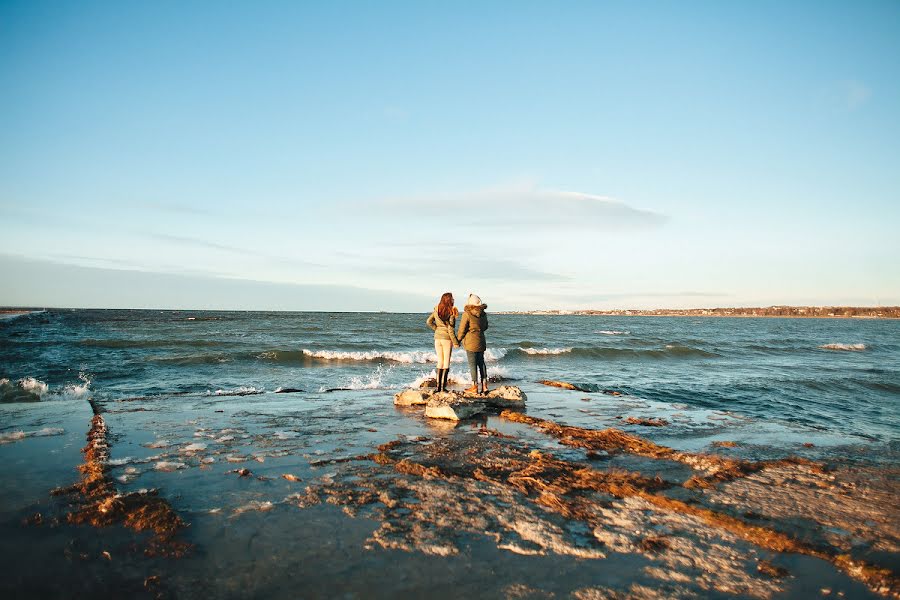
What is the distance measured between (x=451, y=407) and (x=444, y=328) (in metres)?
1.93

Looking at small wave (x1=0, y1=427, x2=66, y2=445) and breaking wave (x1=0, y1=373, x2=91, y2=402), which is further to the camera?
breaking wave (x1=0, y1=373, x2=91, y2=402)

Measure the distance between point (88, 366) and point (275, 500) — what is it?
19.9 metres

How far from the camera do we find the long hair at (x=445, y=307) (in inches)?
400

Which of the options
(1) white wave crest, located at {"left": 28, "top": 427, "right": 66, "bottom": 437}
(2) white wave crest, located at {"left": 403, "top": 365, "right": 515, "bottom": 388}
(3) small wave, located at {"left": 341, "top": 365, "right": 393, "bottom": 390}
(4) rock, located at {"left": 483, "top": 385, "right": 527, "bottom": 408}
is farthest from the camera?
(3) small wave, located at {"left": 341, "top": 365, "right": 393, "bottom": 390}

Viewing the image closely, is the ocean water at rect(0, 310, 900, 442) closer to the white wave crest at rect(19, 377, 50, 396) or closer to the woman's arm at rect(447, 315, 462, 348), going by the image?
the white wave crest at rect(19, 377, 50, 396)

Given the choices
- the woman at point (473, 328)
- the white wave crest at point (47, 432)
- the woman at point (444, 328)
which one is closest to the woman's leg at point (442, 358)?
the woman at point (444, 328)

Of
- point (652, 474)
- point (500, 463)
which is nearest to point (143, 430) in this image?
point (500, 463)

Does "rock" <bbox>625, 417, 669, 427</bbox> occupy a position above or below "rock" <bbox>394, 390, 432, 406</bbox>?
below

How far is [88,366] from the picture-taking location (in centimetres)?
1944

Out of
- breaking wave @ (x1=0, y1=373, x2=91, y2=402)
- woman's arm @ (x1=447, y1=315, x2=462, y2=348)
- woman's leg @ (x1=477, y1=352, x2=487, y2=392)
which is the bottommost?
breaking wave @ (x1=0, y1=373, x2=91, y2=402)

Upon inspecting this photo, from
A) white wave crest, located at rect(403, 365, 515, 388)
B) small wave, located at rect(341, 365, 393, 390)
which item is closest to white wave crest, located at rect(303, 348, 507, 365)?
small wave, located at rect(341, 365, 393, 390)

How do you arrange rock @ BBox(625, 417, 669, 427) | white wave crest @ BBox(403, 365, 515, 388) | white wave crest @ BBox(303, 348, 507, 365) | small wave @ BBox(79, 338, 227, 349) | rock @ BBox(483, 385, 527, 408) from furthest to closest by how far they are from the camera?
small wave @ BBox(79, 338, 227, 349)
white wave crest @ BBox(303, 348, 507, 365)
white wave crest @ BBox(403, 365, 515, 388)
rock @ BBox(483, 385, 527, 408)
rock @ BBox(625, 417, 669, 427)

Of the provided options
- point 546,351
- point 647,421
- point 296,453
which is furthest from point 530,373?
point 296,453

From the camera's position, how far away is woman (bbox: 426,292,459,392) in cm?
1018
